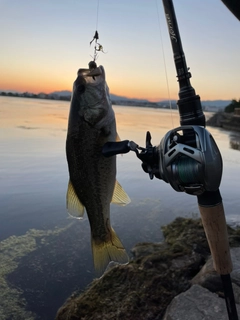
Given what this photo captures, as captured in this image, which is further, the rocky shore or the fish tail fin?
the rocky shore

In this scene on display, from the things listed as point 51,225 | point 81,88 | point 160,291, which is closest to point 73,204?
point 81,88

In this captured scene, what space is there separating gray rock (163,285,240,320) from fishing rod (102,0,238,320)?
0.42 metres

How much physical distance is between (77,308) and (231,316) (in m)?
1.37

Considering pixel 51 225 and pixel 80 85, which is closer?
pixel 80 85

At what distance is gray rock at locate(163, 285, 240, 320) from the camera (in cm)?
220

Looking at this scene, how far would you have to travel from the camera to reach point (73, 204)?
185 centimetres

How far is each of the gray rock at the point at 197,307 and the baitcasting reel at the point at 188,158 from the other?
44.1 inches

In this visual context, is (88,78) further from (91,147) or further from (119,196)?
(119,196)

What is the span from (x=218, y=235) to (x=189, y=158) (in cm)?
69

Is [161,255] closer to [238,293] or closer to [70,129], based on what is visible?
[238,293]

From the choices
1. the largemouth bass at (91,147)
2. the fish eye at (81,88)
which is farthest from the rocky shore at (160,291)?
the fish eye at (81,88)

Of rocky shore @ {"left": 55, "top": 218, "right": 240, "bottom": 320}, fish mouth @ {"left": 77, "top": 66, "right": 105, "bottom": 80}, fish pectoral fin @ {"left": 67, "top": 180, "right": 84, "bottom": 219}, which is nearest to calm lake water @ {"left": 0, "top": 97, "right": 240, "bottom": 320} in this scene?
rocky shore @ {"left": 55, "top": 218, "right": 240, "bottom": 320}

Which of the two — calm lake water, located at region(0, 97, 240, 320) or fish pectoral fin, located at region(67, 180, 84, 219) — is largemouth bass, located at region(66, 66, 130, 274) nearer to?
fish pectoral fin, located at region(67, 180, 84, 219)

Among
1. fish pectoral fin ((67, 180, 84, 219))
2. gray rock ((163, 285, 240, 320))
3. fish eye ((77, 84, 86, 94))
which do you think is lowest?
gray rock ((163, 285, 240, 320))
